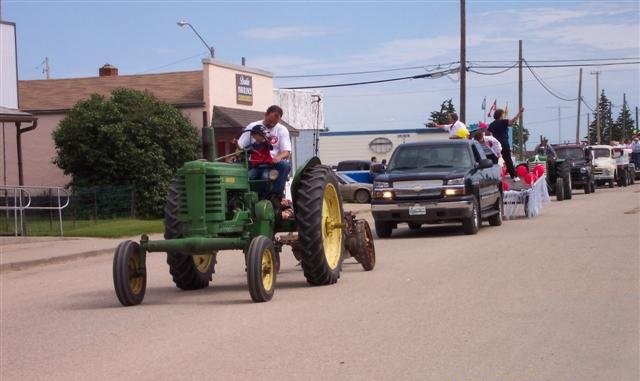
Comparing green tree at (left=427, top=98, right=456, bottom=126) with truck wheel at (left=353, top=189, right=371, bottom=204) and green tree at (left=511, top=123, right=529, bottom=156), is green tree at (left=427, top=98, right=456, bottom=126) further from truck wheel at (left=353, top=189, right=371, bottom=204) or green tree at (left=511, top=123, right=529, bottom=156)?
truck wheel at (left=353, top=189, right=371, bottom=204)

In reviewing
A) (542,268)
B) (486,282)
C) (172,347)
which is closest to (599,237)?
(542,268)

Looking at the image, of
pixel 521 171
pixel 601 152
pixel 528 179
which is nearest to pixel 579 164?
pixel 601 152

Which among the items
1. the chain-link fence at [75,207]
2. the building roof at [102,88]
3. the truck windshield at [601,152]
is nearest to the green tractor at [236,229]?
the chain-link fence at [75,207]

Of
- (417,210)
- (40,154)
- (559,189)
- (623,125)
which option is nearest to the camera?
(417,210)

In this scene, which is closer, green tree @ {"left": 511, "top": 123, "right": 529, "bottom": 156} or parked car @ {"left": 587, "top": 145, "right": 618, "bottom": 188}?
parked car @ {"left": 587, "top": 145, "right": 618, "bottom": 188}

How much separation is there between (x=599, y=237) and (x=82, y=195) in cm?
1489

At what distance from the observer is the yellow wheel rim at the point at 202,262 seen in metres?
12.4

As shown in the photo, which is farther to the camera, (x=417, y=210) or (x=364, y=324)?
(x=417, y=210)

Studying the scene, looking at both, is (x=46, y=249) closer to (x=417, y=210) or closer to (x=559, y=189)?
(x=417, y=210)

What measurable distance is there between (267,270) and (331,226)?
1872mm

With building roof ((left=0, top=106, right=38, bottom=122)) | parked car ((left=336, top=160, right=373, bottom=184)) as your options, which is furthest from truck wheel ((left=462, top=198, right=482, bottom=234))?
parked car ((left=336, top=160, right=373, bottom=184))

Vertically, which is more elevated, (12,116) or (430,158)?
(12,116)

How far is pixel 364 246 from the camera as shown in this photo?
1329cm

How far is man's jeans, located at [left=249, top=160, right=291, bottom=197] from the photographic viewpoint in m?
12.1
